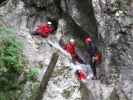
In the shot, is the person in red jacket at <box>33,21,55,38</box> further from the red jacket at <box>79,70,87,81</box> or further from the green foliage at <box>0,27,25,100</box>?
the green foliage at <box>0,27,25,100</box>

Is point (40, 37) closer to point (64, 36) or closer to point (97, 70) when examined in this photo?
point (64, 36)

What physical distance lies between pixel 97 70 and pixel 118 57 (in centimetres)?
97

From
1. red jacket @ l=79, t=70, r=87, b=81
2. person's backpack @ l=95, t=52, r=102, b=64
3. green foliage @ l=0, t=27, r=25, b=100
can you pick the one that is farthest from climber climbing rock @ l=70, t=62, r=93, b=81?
green foliage @ l=0, t=27, r=25, b=100

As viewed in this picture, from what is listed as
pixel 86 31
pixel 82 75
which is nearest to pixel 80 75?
pixel 82 75

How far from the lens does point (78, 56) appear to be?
15.1m

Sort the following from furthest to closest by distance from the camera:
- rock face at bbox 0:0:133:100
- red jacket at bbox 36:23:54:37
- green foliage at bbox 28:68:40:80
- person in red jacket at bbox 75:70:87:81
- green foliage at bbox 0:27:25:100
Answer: red jacket at bbox 36:23:54:37 < person in red jacket at bbox 75:70:87:81 < rock face at bbox 0:0:133:100 < green foliage at bbox 28:68:40:80 < green foliage at bbox 0:27:25:100

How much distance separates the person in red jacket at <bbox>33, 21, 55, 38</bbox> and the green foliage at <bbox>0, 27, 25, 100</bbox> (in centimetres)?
374

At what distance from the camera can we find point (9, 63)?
34.3 ft

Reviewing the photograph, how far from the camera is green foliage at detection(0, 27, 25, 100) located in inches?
405

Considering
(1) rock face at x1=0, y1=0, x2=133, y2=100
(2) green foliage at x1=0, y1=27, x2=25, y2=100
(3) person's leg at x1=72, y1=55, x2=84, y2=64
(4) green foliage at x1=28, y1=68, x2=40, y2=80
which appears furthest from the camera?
(3) person's leg at x1=72, y1=55, x2=84, y2=64

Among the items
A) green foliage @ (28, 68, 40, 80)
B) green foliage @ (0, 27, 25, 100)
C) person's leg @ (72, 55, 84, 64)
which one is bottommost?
person's leg @ (72, 55, 84, 64)

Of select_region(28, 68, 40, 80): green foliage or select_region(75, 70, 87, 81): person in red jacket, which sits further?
select_region(75, 70, 87, 81): person in red jacket

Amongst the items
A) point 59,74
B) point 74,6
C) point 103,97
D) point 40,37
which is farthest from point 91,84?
point 74,6

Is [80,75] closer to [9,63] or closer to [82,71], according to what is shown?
[82,71]
